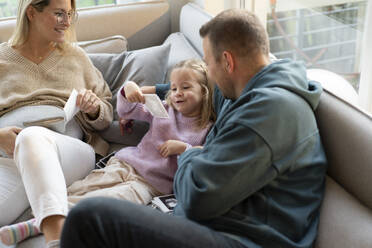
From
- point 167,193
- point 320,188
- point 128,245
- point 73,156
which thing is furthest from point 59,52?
point 320,188

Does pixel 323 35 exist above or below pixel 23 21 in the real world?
below

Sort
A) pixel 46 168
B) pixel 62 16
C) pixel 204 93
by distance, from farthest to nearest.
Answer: pixel 62 16
pixel 204 93
pixel 46 168

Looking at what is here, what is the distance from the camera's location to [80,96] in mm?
1853

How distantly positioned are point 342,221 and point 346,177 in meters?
0.13

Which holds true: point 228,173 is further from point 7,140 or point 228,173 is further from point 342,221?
point 7,140

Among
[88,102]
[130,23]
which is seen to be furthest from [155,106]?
[130,23]

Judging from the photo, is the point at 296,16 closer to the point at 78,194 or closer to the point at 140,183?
the point at 140,183

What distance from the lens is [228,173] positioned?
1125 millimetres

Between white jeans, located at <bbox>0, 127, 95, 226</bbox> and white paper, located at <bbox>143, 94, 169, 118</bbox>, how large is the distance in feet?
1.04

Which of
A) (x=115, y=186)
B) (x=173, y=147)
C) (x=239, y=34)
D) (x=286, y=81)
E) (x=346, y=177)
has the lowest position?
(x=115, y=186)

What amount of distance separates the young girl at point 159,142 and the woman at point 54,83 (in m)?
0.12

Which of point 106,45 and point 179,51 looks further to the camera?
point 106,45

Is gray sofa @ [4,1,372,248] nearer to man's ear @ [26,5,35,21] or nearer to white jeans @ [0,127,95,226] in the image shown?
white jeans @ [0,127,95,226]

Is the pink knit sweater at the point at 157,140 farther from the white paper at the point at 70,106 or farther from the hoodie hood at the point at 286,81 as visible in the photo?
the hoodie hood at the point at 286,81
